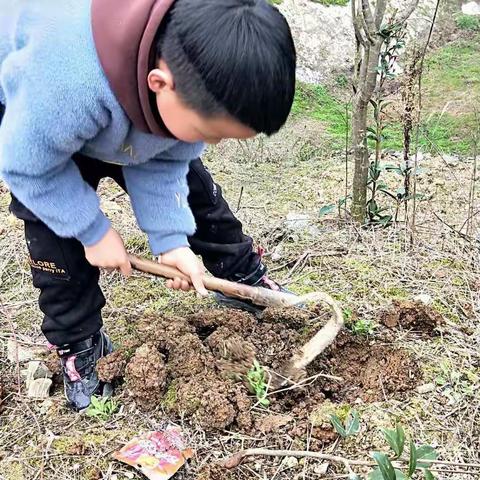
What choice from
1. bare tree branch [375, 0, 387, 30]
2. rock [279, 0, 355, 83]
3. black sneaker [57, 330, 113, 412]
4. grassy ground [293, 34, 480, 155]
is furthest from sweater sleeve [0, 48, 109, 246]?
rock [279, 0, 355, 83]

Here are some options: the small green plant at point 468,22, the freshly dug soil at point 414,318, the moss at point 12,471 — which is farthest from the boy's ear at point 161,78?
the small green plant at point 468,22

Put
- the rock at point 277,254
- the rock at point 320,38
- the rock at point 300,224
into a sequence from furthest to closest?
the rock at point 320,38 < the rock at point 300,224 < the rock at point 277,254

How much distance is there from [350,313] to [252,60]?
43.8 inches

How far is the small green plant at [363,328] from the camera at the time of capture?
208cm

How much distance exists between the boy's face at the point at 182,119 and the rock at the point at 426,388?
0.95m

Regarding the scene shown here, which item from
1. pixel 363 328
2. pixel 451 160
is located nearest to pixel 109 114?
pixel 363 328

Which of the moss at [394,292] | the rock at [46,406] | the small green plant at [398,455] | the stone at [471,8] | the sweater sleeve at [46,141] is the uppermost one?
the sweater sleeve at [46,141]

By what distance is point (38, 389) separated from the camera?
1927 millimetres

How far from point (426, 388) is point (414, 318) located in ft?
0.95

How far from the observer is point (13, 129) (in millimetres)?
1448

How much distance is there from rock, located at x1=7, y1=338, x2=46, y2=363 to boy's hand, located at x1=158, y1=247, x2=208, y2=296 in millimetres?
527

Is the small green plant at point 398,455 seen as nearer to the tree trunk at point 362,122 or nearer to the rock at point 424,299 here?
the rock at point 424,299

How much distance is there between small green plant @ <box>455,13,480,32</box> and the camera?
6.83 meters

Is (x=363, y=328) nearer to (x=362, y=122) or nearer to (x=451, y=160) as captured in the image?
(x=362, y=122)
